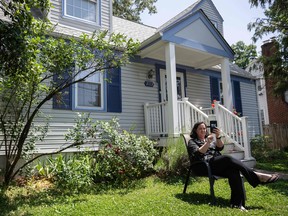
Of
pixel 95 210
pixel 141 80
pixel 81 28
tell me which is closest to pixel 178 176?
pixel 95 210

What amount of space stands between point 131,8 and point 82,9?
494 inches

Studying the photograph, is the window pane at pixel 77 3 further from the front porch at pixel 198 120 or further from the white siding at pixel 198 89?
the white siding at pixel 198 89

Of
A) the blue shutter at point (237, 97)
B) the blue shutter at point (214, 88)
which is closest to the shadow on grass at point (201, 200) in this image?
the blue shutter at point (214, 88)

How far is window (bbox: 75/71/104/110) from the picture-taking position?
23.5 feet

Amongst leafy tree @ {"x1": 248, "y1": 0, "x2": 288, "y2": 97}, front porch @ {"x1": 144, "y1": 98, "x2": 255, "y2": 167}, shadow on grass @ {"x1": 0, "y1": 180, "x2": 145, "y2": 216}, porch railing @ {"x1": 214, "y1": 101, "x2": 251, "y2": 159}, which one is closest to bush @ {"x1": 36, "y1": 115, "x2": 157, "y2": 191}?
shadow on grass @ {"x1": 0, "y1": 180, "x2": 145, "y2": 216}

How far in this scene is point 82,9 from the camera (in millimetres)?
7887

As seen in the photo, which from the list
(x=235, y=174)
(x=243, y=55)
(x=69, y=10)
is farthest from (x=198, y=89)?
(x=243, y=55)

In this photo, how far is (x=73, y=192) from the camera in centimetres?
470

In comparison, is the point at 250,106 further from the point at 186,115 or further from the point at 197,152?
the point at 197,152

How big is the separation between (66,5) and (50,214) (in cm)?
618

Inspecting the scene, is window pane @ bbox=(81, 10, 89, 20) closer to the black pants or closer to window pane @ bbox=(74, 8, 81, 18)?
window pane @ bbox=(74, 8, 81, 18)

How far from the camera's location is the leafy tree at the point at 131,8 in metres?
19.0

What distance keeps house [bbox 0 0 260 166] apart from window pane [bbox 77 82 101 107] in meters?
0.04

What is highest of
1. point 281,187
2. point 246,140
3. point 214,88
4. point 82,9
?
point 82,9
